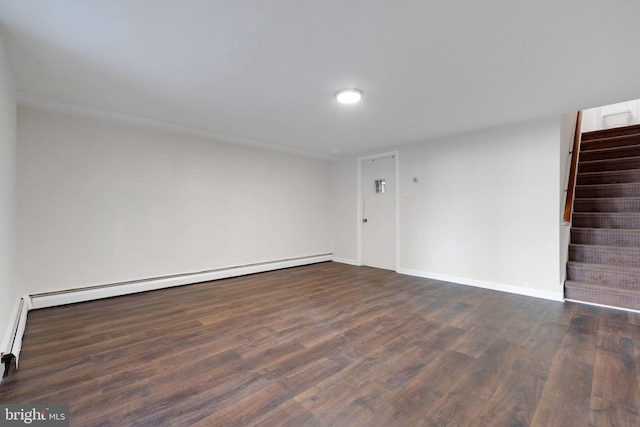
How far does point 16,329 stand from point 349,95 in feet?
11.4

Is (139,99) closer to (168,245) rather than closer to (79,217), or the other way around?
(79,217)

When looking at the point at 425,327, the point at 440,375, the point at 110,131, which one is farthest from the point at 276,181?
the point at 440,375

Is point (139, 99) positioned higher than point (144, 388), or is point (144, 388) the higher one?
point (139, 99)

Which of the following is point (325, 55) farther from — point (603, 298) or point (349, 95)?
point (603, 298)

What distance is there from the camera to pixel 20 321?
8.00 ft

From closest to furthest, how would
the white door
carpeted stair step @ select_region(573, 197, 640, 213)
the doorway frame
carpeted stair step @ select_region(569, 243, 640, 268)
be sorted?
→ carpeted stair step @ select_region(569, 243, 640, 268)
carpeted stair step @ select_region(573, 197, 640, 213)
the doorway frame
the white door

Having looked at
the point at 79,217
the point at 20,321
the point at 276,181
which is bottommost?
the point at 20,321


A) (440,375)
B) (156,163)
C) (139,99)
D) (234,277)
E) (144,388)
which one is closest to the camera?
(144,388)

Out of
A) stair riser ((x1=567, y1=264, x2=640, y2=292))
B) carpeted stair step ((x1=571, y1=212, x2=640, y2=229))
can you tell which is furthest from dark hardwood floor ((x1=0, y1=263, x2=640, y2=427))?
carpeted stair step ((x1=571, y1=212, x2=640, y2=229))

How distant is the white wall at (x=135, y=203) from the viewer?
306 centimetres

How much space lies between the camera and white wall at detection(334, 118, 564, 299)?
3.41 m

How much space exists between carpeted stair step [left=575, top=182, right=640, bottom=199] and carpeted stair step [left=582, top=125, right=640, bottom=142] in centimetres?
165

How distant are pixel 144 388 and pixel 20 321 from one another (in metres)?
1.72

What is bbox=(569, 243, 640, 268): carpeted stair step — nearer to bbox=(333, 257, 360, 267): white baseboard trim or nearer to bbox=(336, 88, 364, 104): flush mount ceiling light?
bbox=(333, 257, 360, 267): white baseboard trim
